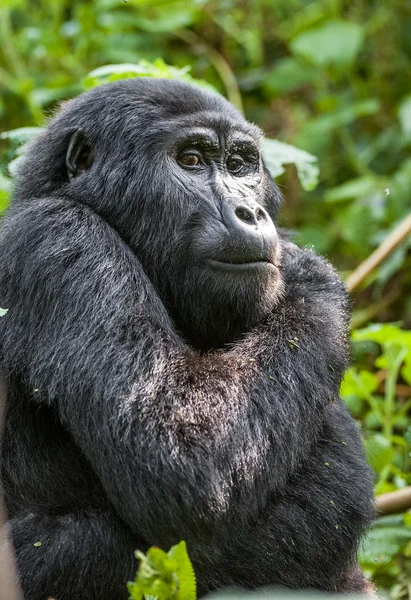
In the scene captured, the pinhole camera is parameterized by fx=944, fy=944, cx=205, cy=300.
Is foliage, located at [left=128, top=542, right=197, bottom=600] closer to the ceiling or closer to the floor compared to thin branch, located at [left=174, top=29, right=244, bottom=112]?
→ closer to the floor

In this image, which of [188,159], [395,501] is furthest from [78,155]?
[395,501]

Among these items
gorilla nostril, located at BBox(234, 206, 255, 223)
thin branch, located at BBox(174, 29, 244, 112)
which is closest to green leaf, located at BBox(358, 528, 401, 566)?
gorilla nostril, located at BBox(234, 206, 255, 223)

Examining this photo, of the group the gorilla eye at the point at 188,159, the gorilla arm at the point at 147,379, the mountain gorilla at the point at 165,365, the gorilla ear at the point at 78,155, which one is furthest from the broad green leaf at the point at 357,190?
the gorilla arm at the point at 147,379

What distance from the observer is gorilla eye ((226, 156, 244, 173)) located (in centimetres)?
403

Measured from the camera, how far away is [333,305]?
387 centimetres

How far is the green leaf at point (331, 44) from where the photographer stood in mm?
7645

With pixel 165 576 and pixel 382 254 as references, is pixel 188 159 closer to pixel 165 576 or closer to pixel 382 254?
pixel 165 576

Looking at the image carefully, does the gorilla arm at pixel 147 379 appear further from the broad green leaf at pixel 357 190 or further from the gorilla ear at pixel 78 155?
the broad green leaf at pixel 357 190

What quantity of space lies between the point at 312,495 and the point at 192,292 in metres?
0.90

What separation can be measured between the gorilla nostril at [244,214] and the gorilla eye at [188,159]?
0.34m

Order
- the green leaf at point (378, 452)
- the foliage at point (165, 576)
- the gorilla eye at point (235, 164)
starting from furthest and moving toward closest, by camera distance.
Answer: the green leaf at point (378, 452), the gorilla eye at point (235, 164), the foliage at point (165, 576)

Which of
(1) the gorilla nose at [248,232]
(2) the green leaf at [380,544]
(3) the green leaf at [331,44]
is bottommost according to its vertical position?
(2) the green leaf at [380,544]

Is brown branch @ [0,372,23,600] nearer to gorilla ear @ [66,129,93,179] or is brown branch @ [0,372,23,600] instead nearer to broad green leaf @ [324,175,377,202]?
gorilla ear @ [66,129,93,179]

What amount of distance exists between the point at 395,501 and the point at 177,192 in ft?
5.91
